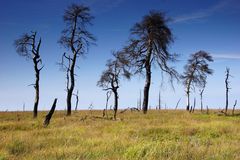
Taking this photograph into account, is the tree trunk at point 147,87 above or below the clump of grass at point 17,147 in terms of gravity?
above

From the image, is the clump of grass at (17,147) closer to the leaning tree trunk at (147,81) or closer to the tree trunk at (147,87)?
the leaning tree trunk at (147,81)

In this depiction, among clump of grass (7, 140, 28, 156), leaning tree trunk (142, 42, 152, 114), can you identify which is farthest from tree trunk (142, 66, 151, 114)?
clump of grass (7, 140, 28, 156)

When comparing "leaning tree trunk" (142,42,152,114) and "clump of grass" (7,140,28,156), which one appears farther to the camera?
"leaning tree trunk" (142,42,152,114)

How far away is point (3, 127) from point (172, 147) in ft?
34.9

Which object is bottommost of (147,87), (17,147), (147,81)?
(17,147)

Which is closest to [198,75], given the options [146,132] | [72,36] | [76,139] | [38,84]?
[72,36]

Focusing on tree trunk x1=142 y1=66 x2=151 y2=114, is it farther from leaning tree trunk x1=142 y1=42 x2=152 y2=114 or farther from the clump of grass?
the clump of grass

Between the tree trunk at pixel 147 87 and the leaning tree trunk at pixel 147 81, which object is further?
the tree trunk at pixel 147 87

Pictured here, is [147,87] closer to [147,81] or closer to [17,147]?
[147,81]

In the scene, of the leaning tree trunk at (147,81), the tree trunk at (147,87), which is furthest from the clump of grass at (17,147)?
the tree trunk at (147,87)

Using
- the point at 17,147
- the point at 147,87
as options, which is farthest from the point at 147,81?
the point at 17,147

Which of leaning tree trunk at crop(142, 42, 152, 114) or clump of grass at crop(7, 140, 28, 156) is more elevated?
leaning tree trunk at crop(142, 42, 152, 114)

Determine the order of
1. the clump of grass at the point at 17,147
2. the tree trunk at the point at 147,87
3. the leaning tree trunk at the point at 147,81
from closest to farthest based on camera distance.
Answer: the clump of grass at the point at 17,147 → the leaning tree trunk at the point at 147,81 → the tree trunk at the point at 147,87

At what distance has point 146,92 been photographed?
31.6 m
